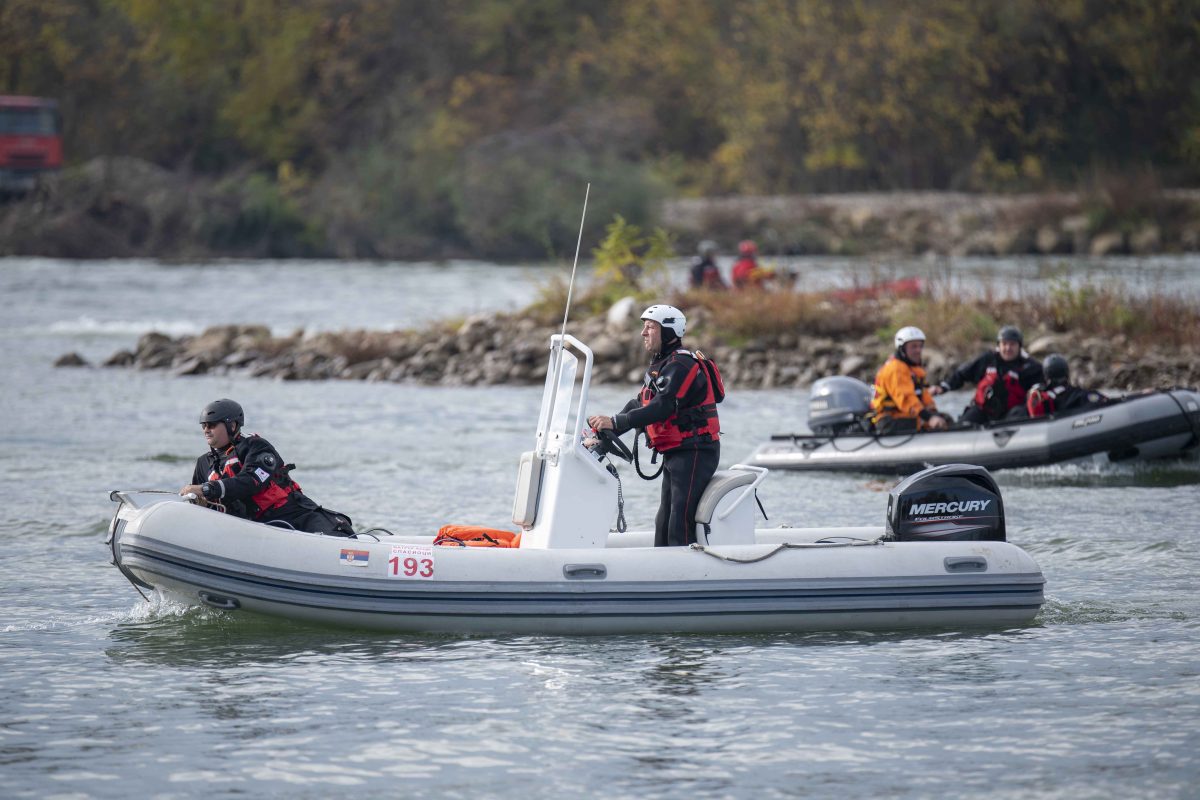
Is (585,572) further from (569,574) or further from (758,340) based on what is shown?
(758,340)

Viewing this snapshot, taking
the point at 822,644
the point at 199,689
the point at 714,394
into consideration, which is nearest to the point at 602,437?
the point at 714,394

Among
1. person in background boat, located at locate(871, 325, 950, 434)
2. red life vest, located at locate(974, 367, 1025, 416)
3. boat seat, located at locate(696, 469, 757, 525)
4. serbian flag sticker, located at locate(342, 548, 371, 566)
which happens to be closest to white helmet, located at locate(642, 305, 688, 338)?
boat seat, located at locate(696, 469, 757, 525)

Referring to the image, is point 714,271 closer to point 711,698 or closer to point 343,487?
point 343,487

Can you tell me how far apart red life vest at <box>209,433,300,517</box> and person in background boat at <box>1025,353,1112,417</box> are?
782 centimetres

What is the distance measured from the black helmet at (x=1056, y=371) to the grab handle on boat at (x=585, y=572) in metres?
7.05

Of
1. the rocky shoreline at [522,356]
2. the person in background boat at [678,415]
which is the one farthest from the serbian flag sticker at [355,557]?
the rocky shoreline at [522,356]

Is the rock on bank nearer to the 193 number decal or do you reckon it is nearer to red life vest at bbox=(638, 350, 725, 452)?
red life vest at bbox=(638, 350, 725, 452)

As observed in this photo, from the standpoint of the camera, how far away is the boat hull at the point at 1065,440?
1408cm

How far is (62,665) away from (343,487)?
6540 mm

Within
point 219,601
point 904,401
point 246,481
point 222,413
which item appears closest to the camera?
point 219,601

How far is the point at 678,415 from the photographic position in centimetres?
920

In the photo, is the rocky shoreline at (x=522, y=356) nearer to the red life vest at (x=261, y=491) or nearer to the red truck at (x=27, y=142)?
the red life vest at (x=261, y=491)

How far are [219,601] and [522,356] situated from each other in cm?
1441

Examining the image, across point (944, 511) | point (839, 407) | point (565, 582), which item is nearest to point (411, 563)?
point (565, 582)
